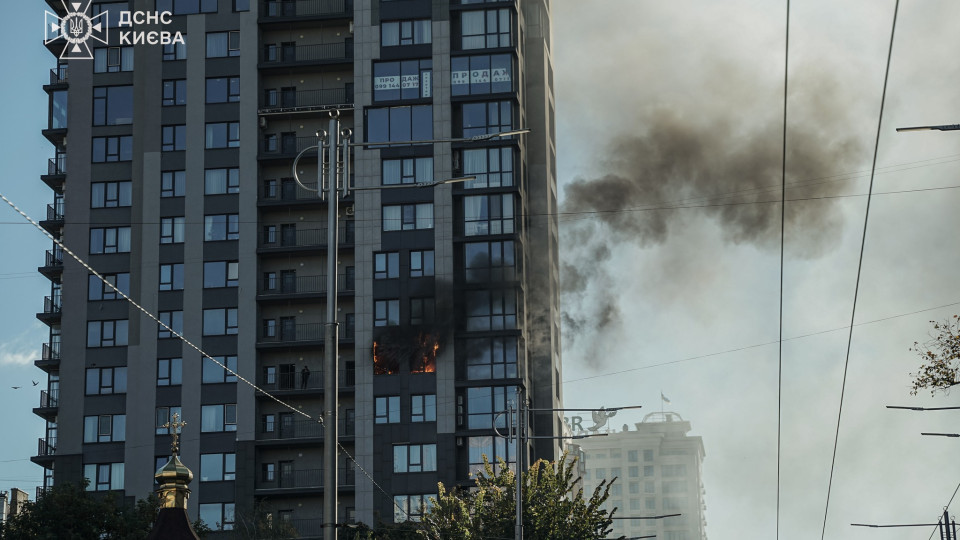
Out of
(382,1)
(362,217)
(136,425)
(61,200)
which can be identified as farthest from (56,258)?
(382,1)

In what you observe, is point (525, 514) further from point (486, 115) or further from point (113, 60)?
point (113, 60)

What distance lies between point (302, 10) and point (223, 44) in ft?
21.6

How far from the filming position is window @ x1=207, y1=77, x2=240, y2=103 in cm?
10838

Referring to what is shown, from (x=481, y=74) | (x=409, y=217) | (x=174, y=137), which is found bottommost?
(x=409, y=217)

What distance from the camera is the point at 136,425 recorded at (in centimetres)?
10325

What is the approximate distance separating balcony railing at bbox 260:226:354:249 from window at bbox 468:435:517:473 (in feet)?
57.2

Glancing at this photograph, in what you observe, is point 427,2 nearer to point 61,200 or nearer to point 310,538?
point 61,200

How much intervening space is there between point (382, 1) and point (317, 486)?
115 feet

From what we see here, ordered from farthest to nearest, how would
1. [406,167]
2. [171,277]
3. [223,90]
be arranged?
[223,90] → [171,277] → [406,167]

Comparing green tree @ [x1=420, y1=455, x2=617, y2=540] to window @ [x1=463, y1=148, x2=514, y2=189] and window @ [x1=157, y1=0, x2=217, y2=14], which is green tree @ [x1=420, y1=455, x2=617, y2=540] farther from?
window @ [x1=157, y1=0, x2=217, y2=14]

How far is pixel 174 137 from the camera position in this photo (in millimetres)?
108000

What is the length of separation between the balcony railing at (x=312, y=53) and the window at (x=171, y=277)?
16634mm

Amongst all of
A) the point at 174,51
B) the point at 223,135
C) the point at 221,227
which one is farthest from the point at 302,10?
the point at 221,227

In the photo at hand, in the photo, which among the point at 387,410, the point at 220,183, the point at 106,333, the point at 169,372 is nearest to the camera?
the point at 387,410
